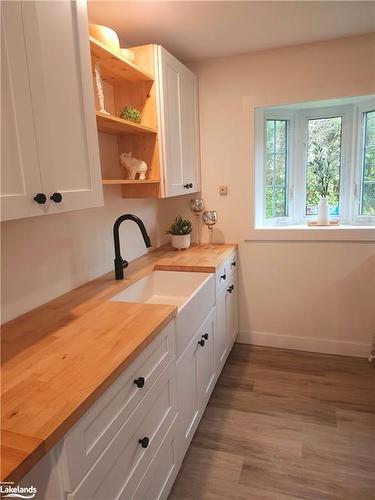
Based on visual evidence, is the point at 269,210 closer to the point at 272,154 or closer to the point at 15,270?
the point at 272,154

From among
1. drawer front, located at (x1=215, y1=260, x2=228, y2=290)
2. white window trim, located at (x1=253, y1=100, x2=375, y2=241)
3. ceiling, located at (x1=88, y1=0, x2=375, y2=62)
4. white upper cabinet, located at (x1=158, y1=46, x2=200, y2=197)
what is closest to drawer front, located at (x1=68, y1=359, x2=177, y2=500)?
drawer front, located at (x1=215, y1=260, x2=228, y2=290)

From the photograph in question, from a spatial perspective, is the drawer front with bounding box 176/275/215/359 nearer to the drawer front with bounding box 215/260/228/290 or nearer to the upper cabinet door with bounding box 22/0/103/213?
the drawer front with bounding box 215/260/228/290

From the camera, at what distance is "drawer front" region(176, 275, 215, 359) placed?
4.90ft

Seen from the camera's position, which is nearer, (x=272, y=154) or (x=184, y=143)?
(x=184, y=143)

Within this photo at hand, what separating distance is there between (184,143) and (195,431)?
1892 mm

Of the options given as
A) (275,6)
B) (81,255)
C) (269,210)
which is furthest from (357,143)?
(81,255)

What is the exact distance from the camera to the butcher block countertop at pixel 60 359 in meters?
0.72

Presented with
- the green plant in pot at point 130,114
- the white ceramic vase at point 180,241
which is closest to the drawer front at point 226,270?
the white ceramic vase at point 180,241

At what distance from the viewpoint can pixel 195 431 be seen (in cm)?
191

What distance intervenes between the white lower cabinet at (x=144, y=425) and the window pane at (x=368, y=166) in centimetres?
154

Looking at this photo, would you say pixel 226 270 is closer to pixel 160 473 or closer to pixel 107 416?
pixel 160 473

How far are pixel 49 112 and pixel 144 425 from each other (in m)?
1.12

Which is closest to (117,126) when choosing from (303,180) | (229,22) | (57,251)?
(57,251)

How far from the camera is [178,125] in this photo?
228 centimetres
